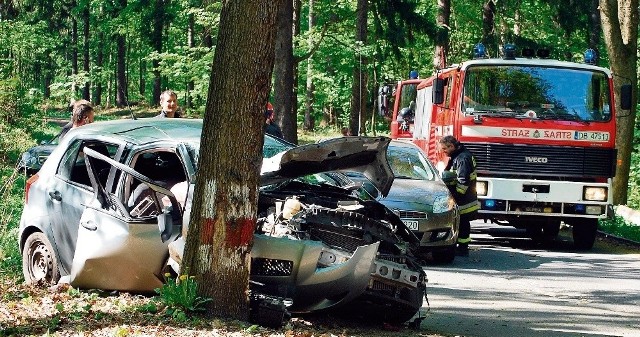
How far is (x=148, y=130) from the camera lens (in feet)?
31.6

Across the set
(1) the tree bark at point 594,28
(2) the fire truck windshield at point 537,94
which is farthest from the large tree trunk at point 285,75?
(1) the tree bark at point 594,28

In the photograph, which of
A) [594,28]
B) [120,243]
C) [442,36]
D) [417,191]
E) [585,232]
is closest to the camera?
[120,243]

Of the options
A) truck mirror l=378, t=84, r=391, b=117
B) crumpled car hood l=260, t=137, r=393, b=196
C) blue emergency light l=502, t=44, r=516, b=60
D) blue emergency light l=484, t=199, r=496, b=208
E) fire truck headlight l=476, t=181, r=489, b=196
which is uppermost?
blue emergency light l=502, t=44, r=516, b=60

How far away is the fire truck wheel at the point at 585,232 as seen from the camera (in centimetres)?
1706

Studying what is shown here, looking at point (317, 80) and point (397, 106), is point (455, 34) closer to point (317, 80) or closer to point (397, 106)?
point (317, 80)

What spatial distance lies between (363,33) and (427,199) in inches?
647

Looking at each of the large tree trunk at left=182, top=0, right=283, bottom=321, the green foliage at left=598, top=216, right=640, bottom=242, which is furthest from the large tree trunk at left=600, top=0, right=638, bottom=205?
the large tree trunk at left=182, top=0, right=283, bottom=321

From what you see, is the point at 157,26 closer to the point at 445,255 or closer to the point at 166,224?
the point at 445,255

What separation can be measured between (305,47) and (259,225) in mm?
20788

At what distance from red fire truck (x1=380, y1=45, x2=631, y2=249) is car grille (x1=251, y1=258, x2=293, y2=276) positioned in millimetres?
8826

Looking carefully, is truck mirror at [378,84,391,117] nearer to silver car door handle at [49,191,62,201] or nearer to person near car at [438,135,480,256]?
person near car at [438,135,480,256]

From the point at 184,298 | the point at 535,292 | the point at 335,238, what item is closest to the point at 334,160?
the point at 335,238

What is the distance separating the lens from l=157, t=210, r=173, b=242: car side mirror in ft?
27.5

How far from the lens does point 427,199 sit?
550 inches
